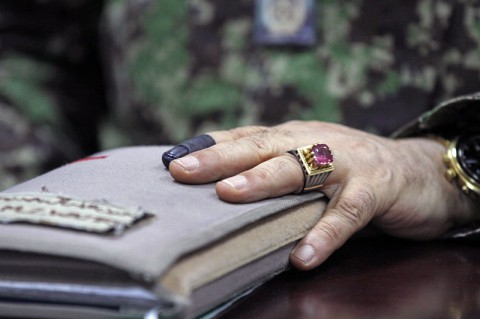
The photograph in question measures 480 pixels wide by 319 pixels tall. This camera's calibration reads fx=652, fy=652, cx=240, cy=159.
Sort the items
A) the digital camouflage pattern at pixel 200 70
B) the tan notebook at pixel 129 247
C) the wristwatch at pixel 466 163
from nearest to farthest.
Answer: the tan notebook at pixel 129 247
the wristwatch at pixel 466 163
the digital camouflage pattern at pixel 200 70

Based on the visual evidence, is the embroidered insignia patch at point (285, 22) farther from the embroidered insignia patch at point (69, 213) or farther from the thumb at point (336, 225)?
the embroidered insignia patch at point (69, 213)

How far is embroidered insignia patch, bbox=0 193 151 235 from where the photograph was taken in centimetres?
48

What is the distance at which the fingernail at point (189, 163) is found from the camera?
23.7 inches

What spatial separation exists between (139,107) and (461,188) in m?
0.70

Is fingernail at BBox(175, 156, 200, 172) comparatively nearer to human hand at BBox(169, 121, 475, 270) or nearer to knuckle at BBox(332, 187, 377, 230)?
human hand at BBox(169, 121, 475, 270)

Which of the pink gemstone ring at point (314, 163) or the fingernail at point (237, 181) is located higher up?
the fingernail at point (237, 181)

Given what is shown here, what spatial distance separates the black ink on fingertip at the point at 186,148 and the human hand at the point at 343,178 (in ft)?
0.06

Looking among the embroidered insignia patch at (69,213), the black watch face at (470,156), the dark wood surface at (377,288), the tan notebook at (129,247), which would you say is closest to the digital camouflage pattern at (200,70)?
the black watch face at (470,156)

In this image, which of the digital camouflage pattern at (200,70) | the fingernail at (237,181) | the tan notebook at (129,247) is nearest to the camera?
the tan notebook at (129,247)

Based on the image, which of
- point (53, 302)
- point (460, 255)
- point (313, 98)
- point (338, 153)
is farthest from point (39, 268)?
point (313, 98)

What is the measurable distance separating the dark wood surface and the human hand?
3cm

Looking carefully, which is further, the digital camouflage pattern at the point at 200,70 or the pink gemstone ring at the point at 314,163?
the digital camouflage pattern at the point at 200,70

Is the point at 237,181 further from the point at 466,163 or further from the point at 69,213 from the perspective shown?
the point at 466,163

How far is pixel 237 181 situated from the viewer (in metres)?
0.59
